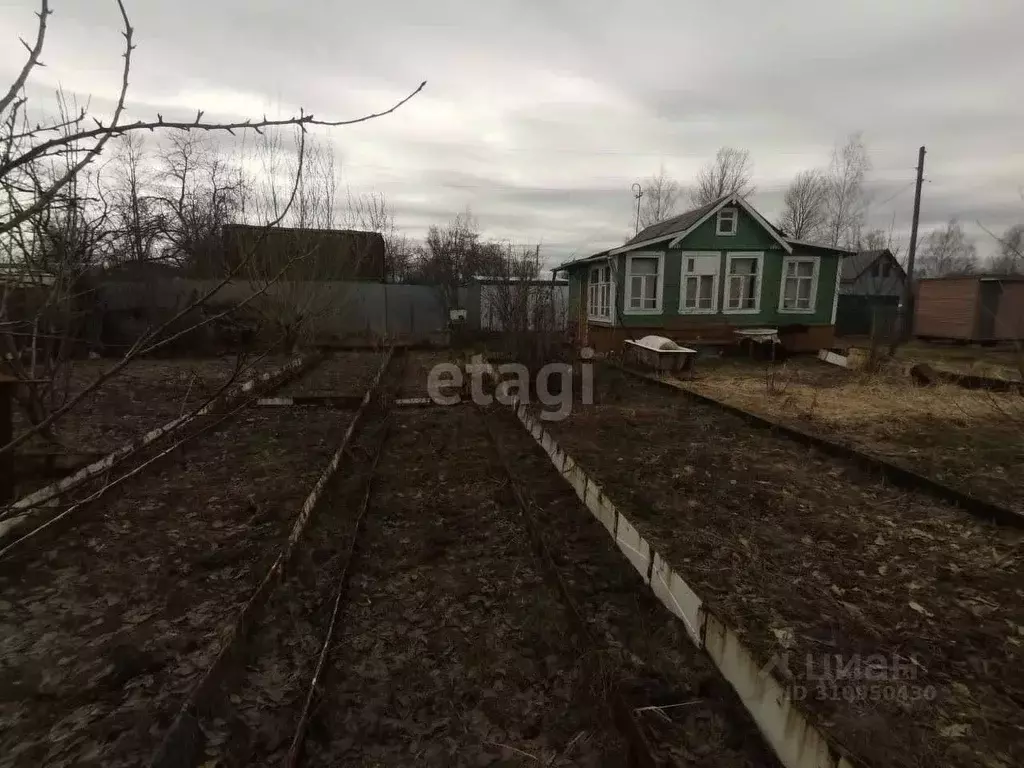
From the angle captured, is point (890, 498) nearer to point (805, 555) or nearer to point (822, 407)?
point (805, 555)

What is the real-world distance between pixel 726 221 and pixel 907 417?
993 centimetres

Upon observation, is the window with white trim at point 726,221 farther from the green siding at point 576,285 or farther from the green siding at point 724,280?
the green siding at point 576,285

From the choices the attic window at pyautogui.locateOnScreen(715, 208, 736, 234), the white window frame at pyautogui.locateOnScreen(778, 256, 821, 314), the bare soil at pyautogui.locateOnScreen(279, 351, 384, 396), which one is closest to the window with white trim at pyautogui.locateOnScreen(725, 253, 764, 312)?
the attic window at pyautogui.locateOnScreen(715, 208, 736, 234)

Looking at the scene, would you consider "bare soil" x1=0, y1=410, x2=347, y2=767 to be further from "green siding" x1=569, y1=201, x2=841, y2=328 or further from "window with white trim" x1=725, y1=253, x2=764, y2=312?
"window with white trim" x1=725, y1=253, x2=764, y2=312

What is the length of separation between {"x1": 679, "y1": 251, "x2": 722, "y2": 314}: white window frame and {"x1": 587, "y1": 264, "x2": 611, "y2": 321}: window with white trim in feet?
7.30

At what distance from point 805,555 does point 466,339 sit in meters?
16.4

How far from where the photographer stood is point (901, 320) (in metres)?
22.7

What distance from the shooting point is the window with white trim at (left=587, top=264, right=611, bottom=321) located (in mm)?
17688

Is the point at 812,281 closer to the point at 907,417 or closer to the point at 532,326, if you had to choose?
the point at 907,417

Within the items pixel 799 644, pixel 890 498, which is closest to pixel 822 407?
pixel 890 498

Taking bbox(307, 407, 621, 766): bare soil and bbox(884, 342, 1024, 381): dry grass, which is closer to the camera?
bbox(307, 407, 621, 766): bare soil

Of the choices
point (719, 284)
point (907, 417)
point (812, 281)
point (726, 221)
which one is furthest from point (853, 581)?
point (812, 281)

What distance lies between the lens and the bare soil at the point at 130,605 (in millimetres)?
2350

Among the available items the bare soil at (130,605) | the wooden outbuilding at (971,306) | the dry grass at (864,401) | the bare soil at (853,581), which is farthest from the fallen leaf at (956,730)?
the wooden outbuilding at (971,306)
